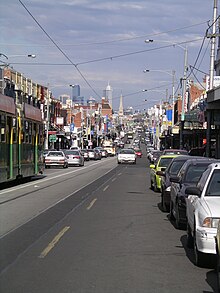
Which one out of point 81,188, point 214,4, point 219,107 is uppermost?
point 214,4

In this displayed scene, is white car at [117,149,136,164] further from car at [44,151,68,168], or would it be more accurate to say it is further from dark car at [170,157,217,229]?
dark car at [170,157,217,229]

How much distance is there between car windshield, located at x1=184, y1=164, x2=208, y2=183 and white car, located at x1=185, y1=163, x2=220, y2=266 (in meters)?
3.01

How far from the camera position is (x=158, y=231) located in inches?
493

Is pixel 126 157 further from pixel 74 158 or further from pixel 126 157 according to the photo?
pixel 74 158

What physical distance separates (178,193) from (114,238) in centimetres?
224

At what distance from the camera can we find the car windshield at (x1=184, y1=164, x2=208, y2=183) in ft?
43.2

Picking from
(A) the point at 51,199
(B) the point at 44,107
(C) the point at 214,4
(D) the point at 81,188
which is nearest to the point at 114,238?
(A) the point at 51,199

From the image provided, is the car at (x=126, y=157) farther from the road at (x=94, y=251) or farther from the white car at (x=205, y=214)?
the white car at (x=205, y=214)

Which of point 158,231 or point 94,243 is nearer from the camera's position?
point 94,243

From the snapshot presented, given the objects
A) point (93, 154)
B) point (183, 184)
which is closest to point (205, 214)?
point (183, 184)

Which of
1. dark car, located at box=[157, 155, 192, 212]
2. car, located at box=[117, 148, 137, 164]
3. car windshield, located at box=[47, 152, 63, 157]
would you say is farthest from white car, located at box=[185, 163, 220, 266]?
car, located at box=[117, 148, 137, 164]

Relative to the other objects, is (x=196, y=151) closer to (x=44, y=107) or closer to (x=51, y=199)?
(x=51, y=199)

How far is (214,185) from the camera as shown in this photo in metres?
9.56

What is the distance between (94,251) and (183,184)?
359 centimetres
